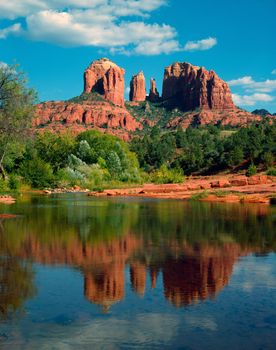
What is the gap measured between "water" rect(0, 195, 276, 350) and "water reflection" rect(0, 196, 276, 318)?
28 mm

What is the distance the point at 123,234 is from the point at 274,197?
25250mm

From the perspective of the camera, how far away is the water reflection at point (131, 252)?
927cm

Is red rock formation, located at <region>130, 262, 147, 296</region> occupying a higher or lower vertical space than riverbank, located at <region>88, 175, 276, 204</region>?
lower

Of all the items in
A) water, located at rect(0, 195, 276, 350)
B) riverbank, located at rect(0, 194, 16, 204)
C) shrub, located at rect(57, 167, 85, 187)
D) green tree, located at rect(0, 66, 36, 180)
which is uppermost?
green tree, located at rect(0, 66, 36, 180)

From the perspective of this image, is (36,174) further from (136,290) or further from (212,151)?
(136,290)

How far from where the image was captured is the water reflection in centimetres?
927

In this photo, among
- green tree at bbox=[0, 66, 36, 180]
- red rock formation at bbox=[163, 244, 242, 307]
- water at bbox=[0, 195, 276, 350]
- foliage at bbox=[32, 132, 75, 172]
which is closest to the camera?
water at bbox=[0, 195, 276, 350]

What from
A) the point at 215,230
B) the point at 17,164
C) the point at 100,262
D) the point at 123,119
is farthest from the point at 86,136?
the point at 123,119

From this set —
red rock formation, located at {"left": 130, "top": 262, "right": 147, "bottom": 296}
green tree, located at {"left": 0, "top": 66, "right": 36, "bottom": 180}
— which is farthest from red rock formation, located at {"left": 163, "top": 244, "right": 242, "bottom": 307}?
green tree, located at {"left": 0, "top": 66, "right": 36, "bottom": 180}

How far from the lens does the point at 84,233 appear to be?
17844mm

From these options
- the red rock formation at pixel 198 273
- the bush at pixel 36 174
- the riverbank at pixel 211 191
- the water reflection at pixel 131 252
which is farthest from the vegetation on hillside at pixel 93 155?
the red rock formation at pixel 198 273

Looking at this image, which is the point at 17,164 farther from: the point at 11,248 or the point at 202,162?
the point at 11,248

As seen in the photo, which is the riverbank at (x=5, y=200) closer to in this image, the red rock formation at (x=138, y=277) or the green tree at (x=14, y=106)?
the green tree at (x=14, y=106)

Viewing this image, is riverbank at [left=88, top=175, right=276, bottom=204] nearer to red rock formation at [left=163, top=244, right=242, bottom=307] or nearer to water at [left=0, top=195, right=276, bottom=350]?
water at [left=0, top=195, right=276, bottom=350]
